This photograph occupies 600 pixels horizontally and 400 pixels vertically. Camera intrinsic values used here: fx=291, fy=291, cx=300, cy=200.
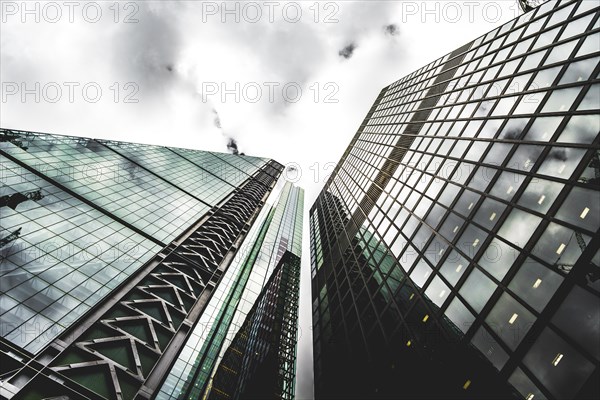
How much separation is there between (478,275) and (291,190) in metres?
109

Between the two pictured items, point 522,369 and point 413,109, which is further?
point 413,109

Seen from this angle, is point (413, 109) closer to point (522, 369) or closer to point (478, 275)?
point (478, 275)

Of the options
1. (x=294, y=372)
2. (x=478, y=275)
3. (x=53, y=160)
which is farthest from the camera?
(x=294, y=372)

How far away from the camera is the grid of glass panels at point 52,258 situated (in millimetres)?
15094

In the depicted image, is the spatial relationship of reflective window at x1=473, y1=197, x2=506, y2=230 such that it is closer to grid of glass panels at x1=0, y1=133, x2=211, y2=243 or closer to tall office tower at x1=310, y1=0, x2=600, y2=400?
tall office tower at x1=310, y1=0, x2=600, y2=400

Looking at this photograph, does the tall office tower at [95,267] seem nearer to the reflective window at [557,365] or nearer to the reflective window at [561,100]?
the reflective window at [557,365]

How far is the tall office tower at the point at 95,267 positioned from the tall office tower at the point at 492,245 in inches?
476

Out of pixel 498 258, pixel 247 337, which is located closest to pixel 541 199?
pixel 498 258

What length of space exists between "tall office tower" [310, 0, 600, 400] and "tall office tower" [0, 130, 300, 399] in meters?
12.1

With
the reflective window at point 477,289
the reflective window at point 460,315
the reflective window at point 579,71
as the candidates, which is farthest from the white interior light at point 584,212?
the reflective window at point 579,71

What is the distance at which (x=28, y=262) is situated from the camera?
17.2 m

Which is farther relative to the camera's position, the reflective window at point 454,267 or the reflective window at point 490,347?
the reflective window at point 454,267

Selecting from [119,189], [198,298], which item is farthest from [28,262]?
[119,189]

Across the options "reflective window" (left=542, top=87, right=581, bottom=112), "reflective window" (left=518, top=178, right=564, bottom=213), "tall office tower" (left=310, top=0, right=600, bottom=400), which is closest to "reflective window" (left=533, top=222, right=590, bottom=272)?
"tall office tower" (left=310, top=0, right=600, bottom=400)
